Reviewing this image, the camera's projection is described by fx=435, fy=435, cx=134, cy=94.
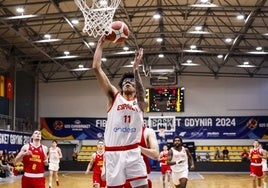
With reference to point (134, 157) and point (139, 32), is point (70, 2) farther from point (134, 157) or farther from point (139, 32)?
point (134, 157)

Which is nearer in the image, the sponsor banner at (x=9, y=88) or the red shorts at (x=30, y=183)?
the red shorts at (x=30, y=183)

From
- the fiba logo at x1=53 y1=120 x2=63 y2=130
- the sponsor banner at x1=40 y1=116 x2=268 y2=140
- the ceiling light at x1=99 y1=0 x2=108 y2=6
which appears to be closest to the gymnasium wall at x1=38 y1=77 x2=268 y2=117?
the sponsor banner at x1=40 y1=116 x2=268 y2=140

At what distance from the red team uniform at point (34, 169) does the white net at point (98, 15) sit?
9.02 ft

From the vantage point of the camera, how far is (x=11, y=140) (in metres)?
28.0

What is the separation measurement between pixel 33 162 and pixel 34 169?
6.3 inches

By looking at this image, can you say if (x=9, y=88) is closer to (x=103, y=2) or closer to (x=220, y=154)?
(x=220, y=154)

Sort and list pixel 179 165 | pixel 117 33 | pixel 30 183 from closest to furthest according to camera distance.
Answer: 1. pixel 117 33
2. pixel 30 183
3. pixel 179 165

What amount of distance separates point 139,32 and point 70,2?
873 centimetres

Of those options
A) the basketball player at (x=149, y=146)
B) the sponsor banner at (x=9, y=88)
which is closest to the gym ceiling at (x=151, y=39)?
the sponsor banner at (x=9, y=88)

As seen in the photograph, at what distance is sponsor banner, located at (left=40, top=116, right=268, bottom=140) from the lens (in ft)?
116

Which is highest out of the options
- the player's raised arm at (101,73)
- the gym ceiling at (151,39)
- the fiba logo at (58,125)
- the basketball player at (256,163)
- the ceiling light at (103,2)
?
the gym ceiling at (151,39)

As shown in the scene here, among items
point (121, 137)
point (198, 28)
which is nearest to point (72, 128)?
point (198, 28)

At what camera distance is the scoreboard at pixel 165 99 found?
1293 inches

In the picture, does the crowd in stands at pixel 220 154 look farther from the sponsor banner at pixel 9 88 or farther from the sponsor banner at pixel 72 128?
the sponsor banner at pixel 9 88
